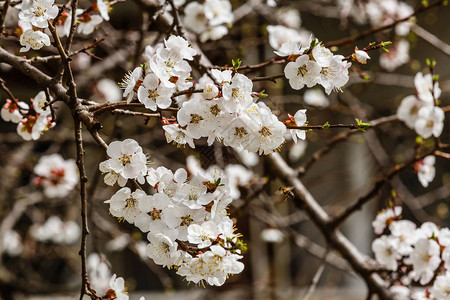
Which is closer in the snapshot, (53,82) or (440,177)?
(53,82)

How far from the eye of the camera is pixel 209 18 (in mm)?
1929

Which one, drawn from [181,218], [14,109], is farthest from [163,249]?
[14,109]

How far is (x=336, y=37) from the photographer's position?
4750mm

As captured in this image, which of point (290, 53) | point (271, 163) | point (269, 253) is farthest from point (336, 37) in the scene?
point (290, 53)

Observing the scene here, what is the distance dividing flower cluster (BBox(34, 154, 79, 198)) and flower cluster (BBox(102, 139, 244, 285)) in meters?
1.87

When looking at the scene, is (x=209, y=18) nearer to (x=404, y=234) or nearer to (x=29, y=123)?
(x=29, y=123)

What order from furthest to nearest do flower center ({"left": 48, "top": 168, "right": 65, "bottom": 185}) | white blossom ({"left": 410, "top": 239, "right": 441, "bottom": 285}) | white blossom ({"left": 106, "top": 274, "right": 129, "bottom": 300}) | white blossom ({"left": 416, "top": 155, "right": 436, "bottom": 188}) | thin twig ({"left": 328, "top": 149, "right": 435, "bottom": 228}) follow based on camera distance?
flower center ({"left": 48, "top": 168, "right": 65, "bottom": 185}), white blossom ({"left": 416, "top": 155, "right": 436, "bottom": 188}), thin twig ({"left": 328, "top": 149, "right": 435, "bottom": 228}), white blossom ({"left": 410, "top": 239, "right": 441, "bottom": 285}), white blossom ({"left": 106, "top": 274, "right": 129, "bottom": 300})

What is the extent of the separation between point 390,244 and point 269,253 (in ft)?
9.43

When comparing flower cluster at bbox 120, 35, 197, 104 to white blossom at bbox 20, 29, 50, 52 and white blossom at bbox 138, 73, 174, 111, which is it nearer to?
white blossom at bbox 138, 73, 174, 111

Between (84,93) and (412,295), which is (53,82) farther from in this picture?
(84,93)

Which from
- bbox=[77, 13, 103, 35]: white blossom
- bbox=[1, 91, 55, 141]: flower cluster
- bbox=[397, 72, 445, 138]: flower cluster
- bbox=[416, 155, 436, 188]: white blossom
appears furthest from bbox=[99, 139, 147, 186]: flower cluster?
bbox=[416, 155, 436, 188]: white blossom

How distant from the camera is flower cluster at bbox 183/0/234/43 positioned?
6.31 ft

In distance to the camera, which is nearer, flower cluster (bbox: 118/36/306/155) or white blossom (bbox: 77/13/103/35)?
flower cluster (bbox: 118/36/306/155)

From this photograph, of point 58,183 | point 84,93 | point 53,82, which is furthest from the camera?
point 84,93
